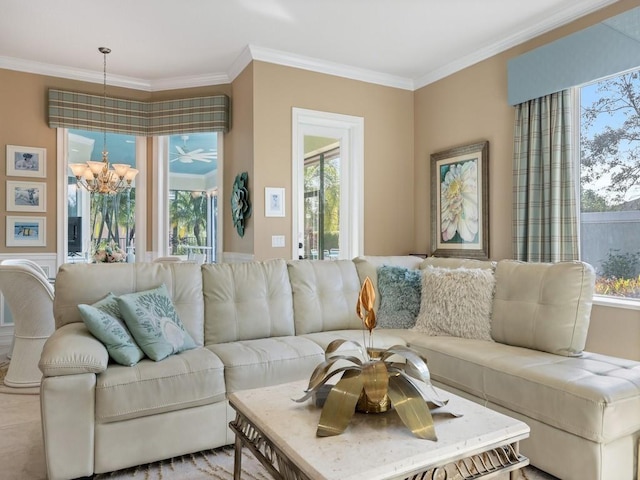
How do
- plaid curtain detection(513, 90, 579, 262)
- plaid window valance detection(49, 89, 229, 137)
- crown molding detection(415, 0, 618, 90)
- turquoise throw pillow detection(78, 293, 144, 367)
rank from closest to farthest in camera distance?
turquoise throw pillow detection(78, 293, 144, 367), crown molding detection(415, 0, 618, 90), plaid curtain detection(513, 90, 579, 262), plaid window valance detection(49, 89, 229, 137)

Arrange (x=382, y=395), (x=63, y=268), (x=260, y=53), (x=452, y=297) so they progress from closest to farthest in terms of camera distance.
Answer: (x=382, y=395)
(x=63, y=268)
(x=452, y=297)
(x=260, y=53)

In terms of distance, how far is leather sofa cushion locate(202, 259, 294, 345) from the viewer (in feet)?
9.00

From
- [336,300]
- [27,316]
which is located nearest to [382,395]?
[336,300]

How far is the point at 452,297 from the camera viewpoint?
2.90m

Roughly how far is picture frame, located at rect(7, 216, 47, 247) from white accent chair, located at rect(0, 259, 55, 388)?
4.62 ft

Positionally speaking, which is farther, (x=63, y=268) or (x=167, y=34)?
(x=167, y=34)

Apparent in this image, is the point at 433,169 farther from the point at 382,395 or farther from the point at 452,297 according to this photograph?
the point at 382,395

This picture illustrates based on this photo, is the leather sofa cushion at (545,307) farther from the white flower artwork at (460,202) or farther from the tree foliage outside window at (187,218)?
the tree foliage outside window at (187,218)

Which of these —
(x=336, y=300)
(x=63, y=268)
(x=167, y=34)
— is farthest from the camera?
(x=167, y=34)

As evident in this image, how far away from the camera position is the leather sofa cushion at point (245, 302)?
2.74m

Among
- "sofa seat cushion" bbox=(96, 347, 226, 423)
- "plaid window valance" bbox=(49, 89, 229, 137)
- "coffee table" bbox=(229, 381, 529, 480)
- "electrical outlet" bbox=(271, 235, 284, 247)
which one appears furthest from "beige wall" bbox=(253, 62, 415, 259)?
A: "coffee table" bbox=(229, 381, 529, 480)

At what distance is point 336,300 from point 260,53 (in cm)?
254

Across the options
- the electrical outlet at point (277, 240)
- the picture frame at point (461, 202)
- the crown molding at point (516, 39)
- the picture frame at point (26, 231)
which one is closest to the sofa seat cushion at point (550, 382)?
the picture frame at point (461, 202)

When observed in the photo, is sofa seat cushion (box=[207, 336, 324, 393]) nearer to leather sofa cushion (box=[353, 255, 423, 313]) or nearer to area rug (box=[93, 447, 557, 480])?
area rug (box=[93, 447, 557, 480])
